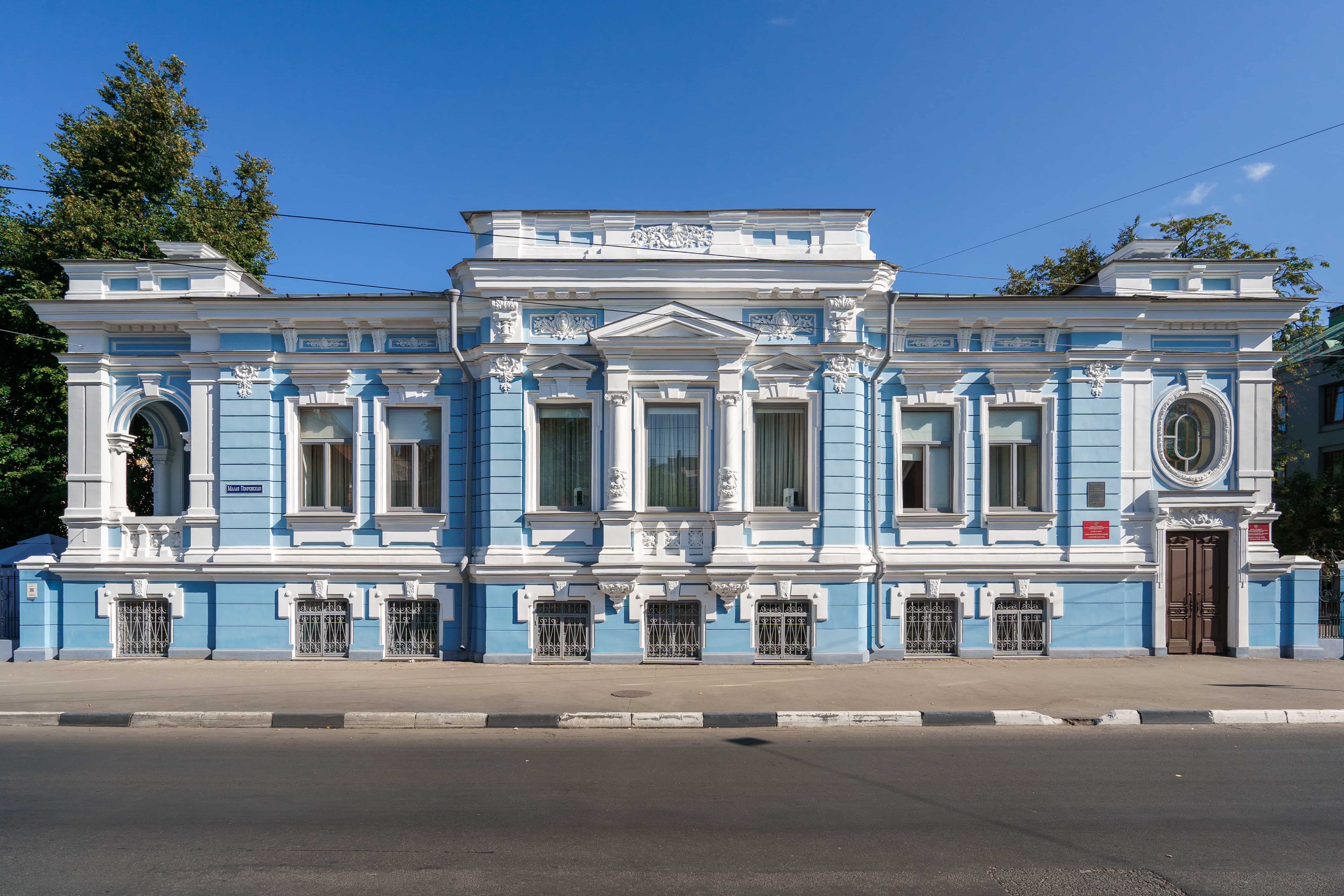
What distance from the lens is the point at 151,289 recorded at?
38.9 feet

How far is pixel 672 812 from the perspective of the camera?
216 inches

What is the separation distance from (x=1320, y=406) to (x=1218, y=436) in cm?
1680

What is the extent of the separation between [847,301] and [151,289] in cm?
1189

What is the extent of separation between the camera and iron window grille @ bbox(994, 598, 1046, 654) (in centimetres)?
1170

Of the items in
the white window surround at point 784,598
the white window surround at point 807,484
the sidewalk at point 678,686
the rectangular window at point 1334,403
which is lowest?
the sidewalk at point 678,686

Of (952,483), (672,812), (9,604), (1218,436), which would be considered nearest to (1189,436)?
(1218,436)

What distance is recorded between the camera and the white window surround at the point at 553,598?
1093cm

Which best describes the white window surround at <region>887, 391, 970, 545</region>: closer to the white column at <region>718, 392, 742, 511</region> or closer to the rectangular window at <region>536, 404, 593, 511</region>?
the white column at <region>718, 392, 742, 511</region>

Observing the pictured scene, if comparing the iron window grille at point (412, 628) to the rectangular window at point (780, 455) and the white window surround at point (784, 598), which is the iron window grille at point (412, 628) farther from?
the rectangular window at point (780, 455)

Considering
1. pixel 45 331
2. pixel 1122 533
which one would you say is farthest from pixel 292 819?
pixel 45 331

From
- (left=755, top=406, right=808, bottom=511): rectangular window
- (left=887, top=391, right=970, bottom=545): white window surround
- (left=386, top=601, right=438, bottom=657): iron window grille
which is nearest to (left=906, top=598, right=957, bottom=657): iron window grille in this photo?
(left=887, top=391, right=970, bottom=545): white window surround

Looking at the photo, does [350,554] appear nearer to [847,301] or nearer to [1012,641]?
[847,301]

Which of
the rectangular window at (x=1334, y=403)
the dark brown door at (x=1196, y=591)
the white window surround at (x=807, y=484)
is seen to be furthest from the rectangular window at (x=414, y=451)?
the rectangular window at (x=1334, y=403)

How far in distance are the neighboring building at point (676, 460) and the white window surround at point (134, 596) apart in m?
0.05
